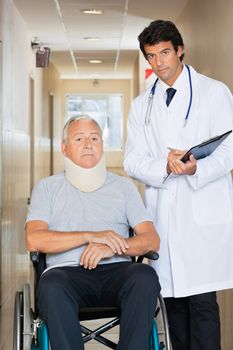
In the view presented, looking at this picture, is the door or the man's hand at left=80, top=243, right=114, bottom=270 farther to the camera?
the door

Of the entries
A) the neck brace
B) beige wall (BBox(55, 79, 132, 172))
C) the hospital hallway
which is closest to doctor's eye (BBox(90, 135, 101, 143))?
the neck brace

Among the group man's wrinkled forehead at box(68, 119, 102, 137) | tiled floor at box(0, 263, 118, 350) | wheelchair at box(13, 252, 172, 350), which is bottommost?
tiled floor at box(0, 263, 118, 350)

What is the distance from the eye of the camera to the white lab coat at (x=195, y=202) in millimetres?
2809

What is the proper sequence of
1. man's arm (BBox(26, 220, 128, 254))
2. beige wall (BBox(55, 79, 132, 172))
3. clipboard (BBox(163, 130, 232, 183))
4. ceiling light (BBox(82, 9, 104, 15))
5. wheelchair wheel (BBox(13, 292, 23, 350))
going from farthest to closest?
beige wall (BBox(55, 79, 132, 172)), ceiling light (BBox(82, 9, 104, 15)), man's arm (BBox(26, 220, 128, 254)), clipboard (BBox(163, 130, 232, 183)), wheelchair wheel (BBox(13, 292, 23, 350))

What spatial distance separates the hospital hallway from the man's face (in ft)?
2.06

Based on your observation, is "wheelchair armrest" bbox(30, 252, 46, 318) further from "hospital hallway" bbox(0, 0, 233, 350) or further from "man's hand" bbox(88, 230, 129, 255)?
"hospital hallway" bbox(0, 0, 233, 350)

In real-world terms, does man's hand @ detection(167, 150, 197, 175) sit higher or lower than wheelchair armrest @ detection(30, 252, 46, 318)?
higher

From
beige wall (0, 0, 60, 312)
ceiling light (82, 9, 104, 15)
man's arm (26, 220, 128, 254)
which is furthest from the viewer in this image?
ceiling light (82, 9, 104, 15)

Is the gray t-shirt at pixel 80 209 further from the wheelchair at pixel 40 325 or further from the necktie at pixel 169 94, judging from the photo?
the necktie at pixel 169 94

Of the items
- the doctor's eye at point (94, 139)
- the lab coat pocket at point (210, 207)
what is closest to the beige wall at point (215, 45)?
the lab coat pocket at point (210, 207)

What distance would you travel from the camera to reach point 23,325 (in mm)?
2547

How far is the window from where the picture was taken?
58.5 feet

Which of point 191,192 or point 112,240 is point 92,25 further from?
point 112,240

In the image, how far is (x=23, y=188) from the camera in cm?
725
